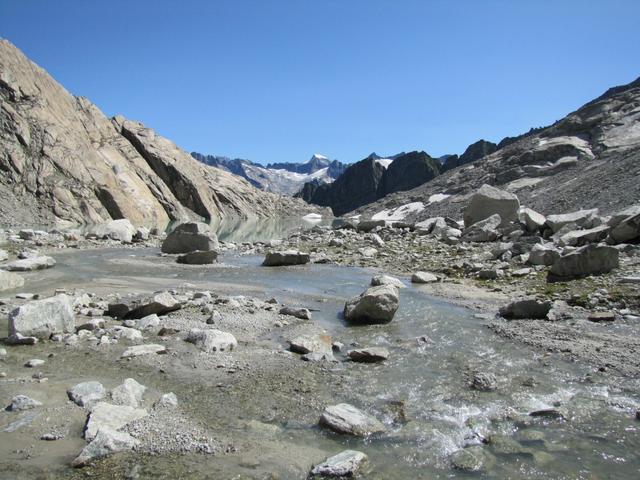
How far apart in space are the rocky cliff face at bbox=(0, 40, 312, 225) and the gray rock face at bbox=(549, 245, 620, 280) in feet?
165

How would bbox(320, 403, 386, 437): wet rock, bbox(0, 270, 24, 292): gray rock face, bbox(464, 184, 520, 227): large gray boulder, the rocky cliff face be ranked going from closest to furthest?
1. bbox(320, 403, 386, 437): wet rock
2. bbox(0, 270, 24, 292): gray rock face
3. bbox(464, 184, 520, 227): large gray boulder
4. the rocky cliff face

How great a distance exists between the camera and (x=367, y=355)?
920 centimetres

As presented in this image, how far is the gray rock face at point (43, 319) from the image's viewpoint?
936cm

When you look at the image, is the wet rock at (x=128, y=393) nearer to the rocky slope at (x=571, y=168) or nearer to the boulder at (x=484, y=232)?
the boulder at (x=484, y=232)

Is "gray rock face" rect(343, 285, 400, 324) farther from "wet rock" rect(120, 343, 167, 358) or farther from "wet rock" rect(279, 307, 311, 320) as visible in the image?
"wet rock" rect(120, 343, 167, 358)

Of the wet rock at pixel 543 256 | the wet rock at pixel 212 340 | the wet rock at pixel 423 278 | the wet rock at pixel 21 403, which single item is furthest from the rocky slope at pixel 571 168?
the wet rock at pixel 21 403

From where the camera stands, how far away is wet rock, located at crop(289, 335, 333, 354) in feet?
A: 31.6

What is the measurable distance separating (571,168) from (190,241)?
5377cm

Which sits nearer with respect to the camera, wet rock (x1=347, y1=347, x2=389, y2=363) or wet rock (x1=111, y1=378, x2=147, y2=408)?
wet rock (x1=111, y1=378, x2=147, y2=408)

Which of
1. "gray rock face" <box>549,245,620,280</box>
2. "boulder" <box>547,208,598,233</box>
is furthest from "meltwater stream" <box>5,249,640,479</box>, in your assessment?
"boulder" <box>547,208,598,233</box>

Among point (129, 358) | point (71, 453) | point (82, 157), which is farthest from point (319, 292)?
point (82, 157)

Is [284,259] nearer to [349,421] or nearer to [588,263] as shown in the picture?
[588,263]

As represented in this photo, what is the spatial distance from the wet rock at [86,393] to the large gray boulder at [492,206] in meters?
32.2

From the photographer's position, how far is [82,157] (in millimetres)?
67688
